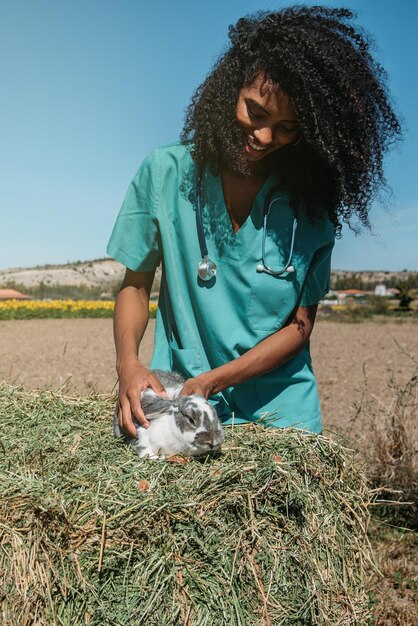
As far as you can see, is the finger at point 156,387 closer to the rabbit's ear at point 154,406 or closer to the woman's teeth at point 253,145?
the rabbit's ear at point 154,406

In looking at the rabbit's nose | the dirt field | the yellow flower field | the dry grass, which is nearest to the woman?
the rabbit's nose

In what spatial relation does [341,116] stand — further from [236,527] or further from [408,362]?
[408,362]

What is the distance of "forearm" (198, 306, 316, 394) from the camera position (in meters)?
2.76

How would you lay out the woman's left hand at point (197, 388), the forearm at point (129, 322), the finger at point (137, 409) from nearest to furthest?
the finger at point (137, 409)
the woman's left hand at point (197, 388)
the forearm at point (129, 322)

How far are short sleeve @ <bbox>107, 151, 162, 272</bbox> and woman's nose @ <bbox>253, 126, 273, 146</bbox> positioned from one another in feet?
1.83

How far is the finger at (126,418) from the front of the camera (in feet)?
8.34

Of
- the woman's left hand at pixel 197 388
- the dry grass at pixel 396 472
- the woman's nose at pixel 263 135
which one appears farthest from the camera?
the dry grass at pixel 396 472

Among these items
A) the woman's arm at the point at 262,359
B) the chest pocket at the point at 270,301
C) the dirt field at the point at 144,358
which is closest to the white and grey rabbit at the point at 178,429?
the woman's arm at the point at 262,359

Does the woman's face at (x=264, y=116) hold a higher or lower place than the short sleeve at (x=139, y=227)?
higher

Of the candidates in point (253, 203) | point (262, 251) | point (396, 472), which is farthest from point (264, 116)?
point (396, 472)

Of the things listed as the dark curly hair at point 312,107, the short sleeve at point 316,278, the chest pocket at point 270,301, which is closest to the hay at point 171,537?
the chest pocket at point 270,301

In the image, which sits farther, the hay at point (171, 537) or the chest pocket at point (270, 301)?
the chest pocket at point (270, 301)

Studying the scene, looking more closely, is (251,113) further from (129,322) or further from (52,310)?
(52,310)

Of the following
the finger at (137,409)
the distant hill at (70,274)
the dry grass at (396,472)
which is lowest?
the distant hill at (70,274)
